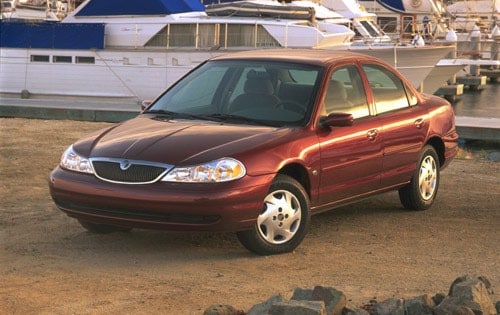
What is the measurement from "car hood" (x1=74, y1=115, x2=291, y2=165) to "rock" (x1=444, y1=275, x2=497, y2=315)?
2.26 meters

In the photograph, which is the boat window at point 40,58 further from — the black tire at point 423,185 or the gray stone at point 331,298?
the gray stone at point 331,298

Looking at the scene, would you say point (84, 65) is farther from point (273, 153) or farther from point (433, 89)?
point (273, 153)

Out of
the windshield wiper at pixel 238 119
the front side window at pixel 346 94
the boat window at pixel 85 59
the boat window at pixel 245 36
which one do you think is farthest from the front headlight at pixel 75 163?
the boat window at pixel 85 59

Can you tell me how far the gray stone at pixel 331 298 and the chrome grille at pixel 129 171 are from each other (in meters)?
2.07

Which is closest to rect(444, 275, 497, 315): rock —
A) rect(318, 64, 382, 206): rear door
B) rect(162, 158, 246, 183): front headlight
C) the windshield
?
rect(162, 158, 246, 183): front headlight

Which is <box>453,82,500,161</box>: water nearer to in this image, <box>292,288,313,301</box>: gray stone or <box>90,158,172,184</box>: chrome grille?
<box>90,158,172,184</box>: chrome grille

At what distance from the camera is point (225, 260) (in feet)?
24.5

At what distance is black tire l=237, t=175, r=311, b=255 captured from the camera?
7.52 metres

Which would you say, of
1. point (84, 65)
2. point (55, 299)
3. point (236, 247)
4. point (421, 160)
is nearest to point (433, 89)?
point (84, 65)

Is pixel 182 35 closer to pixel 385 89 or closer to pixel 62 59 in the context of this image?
pixel 62 59

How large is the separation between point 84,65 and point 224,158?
2219 cm

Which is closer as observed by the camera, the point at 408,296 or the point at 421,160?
the point at 408,296

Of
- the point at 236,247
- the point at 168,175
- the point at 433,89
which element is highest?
the point at 168,175

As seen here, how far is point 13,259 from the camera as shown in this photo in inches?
293
